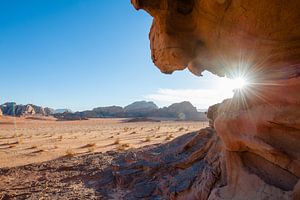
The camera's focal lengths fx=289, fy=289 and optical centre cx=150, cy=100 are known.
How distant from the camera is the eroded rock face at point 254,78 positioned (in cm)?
356

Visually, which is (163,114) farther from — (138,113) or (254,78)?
(254,78)

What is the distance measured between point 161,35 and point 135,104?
15671 centimetres

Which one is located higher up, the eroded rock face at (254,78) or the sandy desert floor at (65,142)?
the eroded rock face at (254,78)

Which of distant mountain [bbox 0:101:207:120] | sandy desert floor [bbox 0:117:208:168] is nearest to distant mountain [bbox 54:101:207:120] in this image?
distant mountain [bbox 0:101:207:120]

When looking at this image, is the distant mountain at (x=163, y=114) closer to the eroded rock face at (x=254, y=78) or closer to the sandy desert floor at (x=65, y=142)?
the sandy desert floor at (x=65, y=142)

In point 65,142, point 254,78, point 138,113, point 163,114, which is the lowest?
point 65,142

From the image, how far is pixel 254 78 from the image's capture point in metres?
4.57

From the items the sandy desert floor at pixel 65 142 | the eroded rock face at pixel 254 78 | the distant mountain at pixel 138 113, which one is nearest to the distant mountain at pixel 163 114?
the distant mountain at pixel 138 113

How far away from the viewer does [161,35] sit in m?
6.06

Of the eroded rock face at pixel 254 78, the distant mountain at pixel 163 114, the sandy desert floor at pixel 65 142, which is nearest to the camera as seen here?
the eroded rock face at pixel 254 78

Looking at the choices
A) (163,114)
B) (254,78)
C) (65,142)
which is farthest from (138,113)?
(254,78)

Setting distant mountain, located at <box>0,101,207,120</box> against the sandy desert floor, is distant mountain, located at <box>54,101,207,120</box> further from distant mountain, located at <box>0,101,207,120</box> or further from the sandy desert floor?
the sandy desert floor

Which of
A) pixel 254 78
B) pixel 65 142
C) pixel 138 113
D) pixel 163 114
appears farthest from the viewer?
pixel 138 113

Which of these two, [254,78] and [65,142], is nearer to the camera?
[254,78]
